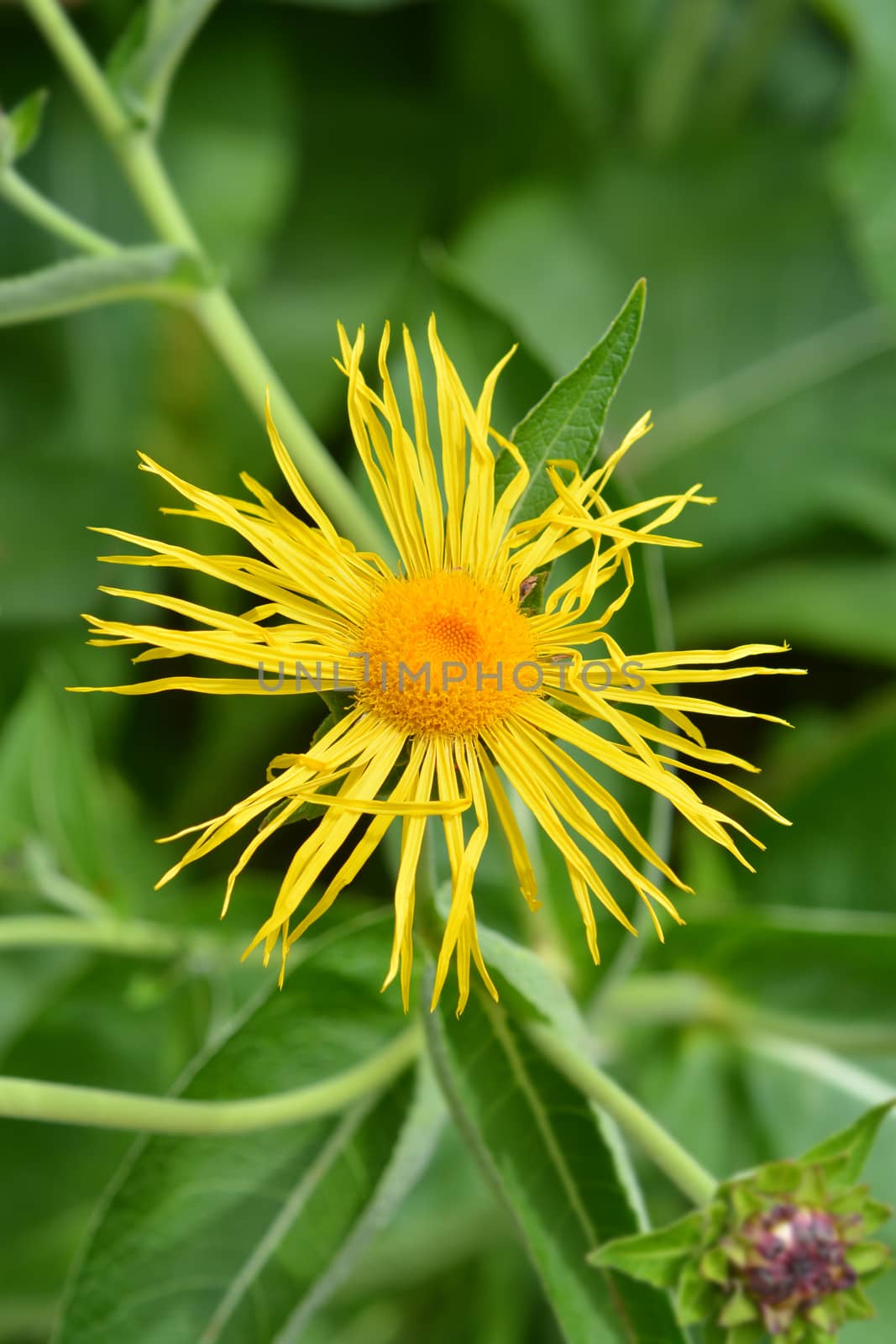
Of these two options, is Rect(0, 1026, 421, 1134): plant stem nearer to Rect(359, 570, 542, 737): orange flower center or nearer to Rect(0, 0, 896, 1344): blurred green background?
Rect(359, 570, 542, 737): orange flower center

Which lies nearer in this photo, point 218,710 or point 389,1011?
point 389,1011

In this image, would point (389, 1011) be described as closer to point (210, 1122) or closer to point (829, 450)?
point (210, 1122)

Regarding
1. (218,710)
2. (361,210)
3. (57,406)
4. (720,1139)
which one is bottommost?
(720,1139)

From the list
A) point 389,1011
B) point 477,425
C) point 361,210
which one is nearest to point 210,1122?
point 389,1011

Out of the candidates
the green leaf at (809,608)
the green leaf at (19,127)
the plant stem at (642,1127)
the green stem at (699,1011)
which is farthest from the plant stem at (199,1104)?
the green leaf at (809,608)

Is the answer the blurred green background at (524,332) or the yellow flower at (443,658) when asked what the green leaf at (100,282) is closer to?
the yellow flower at (443,658)

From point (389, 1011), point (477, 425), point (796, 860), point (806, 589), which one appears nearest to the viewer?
point (477, 425)

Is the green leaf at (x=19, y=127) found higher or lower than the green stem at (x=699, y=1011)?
higher

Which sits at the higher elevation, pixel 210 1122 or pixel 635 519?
pixel 635 519
